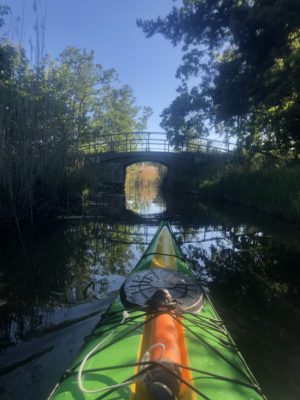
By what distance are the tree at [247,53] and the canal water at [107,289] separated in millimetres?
4648

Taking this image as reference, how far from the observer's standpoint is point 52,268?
525 cm

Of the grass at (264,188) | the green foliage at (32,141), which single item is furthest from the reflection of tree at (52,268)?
the grass at (264,188)

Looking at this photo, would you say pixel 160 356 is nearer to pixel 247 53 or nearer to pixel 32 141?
pixel 32 141

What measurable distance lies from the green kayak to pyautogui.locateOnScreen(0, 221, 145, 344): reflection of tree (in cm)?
118

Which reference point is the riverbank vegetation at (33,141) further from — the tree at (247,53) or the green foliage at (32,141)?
the tree at (247,53)

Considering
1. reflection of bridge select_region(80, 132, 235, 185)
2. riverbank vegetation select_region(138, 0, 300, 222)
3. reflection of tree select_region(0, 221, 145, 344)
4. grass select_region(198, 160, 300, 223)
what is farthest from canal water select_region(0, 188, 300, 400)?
reflection of bridge select_region(80, 132, 235, 185)

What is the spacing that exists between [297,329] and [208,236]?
4.88 m

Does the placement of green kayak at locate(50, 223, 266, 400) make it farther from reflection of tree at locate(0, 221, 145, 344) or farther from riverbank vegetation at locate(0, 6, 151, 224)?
riverbank vegetation at locate(0, 6, 151, 224)

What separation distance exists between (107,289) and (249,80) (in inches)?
362

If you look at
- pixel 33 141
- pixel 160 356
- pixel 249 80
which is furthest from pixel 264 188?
pixel 160 356

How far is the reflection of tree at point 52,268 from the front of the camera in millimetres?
3514

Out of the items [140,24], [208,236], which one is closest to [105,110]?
[140,24]

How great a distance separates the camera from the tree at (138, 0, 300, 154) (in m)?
9.84

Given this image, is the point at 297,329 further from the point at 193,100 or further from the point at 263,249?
the point at 193,100
